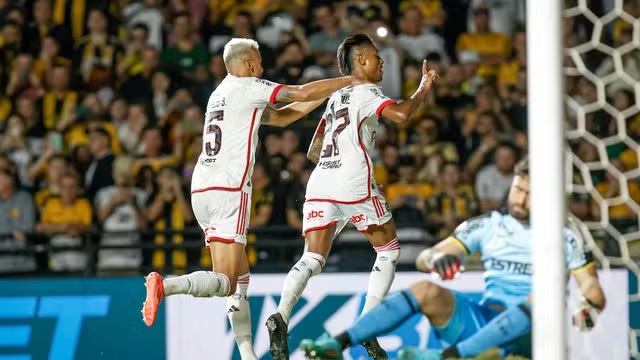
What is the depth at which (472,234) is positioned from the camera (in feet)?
19.3

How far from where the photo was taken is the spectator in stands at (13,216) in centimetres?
827

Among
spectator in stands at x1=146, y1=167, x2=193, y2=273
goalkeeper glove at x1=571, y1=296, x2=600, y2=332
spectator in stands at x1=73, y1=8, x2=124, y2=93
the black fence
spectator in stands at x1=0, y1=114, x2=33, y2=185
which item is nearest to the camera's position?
goalkeeper glove at x1=571, y1=296, x2=600, y2=332

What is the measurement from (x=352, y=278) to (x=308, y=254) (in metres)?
1.64

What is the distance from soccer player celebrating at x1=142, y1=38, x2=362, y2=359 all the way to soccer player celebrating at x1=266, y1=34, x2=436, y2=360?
133 mm

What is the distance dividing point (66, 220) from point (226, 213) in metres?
2.89

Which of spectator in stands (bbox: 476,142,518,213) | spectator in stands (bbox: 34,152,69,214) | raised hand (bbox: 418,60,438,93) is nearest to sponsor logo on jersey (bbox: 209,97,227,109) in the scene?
raised hand (bbox: 418,60,438,93)

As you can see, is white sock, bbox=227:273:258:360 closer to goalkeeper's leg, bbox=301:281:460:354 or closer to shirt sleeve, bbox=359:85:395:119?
goalkeeper's leg, bbox=301:281:460:354

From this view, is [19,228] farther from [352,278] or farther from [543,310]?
[543,310]

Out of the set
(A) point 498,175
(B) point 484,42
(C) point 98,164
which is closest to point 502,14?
(B) point 484,42

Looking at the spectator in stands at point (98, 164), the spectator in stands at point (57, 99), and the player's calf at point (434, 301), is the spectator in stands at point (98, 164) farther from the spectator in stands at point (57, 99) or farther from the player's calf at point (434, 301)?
the player's calf at point (434, 301)

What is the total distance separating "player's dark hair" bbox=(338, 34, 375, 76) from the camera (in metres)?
6.32

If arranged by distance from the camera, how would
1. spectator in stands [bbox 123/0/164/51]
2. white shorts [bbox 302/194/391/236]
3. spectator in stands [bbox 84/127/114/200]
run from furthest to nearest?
spectator in stands [bbox 123/0/164/51]
spectator in stands [bbox 84/127/114/200]
white shorts [bbox 302/194/391/236]

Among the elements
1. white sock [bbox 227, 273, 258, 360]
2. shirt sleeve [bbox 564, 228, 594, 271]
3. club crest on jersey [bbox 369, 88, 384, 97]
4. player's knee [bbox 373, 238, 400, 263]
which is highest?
club crest on jersey [bbox 369, 88, 384, 97]

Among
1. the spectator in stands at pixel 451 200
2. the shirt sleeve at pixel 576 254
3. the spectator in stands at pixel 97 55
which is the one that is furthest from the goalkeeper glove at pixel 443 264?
the spectator in stands at pixel 97 55
